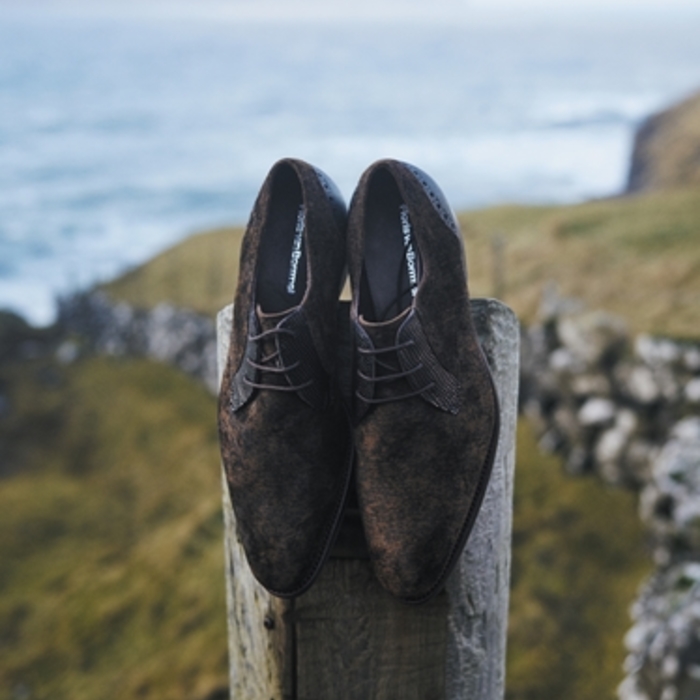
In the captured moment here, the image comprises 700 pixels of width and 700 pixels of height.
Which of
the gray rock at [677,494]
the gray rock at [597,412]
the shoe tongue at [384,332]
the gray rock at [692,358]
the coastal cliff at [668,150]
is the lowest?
the gray rock at [677,494]

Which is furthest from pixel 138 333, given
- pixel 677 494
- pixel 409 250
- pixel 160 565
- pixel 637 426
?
pixel 409 250

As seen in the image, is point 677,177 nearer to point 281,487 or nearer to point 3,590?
point 3,590

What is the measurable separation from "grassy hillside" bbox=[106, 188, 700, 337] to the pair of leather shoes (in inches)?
211

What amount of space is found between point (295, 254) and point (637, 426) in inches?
226

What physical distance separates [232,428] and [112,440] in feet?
37.2

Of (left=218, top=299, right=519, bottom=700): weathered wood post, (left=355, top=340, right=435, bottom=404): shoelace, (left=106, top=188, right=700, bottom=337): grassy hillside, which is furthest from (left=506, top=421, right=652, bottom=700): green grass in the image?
(left=355, top=340, right=435, bottom=404): shoelace

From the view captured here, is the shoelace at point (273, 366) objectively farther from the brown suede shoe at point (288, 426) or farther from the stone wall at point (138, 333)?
the stone wall at point (138, 333)

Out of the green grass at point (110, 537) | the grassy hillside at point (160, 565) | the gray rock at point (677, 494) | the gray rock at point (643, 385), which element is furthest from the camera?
the green grass at point (110, 537)

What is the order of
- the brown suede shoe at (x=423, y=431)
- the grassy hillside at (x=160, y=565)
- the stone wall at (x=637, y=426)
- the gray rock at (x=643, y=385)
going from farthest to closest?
the gray rock at (x=643, y=385)
the grassy hillside at (x=160, y=565)
the stone wall at (x=637, y=426)
the brown suede shoe at (x=423, y=431)

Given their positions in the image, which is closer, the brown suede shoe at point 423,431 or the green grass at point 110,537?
the brown suede shoe at point 423,431

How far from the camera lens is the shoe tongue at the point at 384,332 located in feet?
4.83

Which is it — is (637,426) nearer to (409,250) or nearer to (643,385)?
(643,385)

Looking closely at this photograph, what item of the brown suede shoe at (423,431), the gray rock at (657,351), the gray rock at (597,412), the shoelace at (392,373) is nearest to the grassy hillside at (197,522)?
the gray rock at (657,351)

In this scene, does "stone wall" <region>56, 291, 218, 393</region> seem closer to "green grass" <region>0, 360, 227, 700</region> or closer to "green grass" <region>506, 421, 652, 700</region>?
"green grass" <region>0, 360, 227, 700</region>
